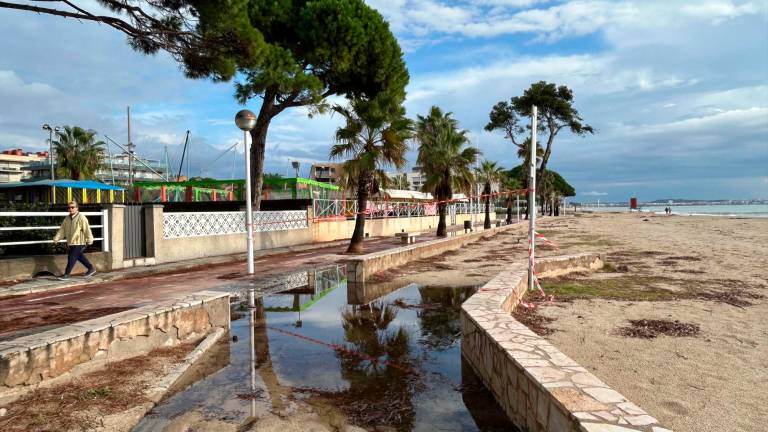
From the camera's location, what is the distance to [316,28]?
60.1ft

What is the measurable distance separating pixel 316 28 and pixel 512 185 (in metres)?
58.3

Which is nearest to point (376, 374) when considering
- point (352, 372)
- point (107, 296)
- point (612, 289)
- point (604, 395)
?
point (352, 372)

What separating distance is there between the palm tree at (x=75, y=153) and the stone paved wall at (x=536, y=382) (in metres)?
46.2

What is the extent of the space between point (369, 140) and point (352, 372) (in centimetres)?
1215

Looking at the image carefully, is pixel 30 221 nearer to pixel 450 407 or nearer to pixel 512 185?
pixel 450 407

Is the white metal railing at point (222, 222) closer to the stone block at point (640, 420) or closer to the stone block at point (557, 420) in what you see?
the stone block at point (557, 420)

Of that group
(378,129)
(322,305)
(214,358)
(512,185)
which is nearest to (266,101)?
(378,129)

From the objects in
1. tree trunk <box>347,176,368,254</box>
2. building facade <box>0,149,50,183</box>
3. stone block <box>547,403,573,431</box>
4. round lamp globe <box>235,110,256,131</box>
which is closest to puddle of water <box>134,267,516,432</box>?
stone block <box>547,403,573,431</box>

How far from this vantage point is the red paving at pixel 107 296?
6652 mm

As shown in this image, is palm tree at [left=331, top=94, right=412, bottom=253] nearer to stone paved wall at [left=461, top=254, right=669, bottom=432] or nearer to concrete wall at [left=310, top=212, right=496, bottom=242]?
concrete wall at [left=310, top=212, right=496, bottom=242]

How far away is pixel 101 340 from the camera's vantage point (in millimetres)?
4758

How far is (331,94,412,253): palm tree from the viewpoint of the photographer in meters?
15.8

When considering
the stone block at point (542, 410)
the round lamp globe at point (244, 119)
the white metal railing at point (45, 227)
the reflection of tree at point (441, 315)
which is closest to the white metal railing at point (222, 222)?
the white metal railing at point (45, 227)

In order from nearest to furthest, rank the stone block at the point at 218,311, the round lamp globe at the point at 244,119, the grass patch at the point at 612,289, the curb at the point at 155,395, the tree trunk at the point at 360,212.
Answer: the curb at the point at 155,395 → the stone block at the point at 218,311 → the grass patch at the point at 612,289 → the round lamp globe at the point at 244,119 → the tree trunk at the point at 360,212
